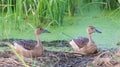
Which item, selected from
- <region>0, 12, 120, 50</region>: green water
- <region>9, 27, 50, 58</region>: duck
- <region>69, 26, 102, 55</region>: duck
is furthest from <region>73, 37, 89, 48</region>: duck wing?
<region>9, 27, 50, 58</region>: duck

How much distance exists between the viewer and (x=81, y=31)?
6445mm

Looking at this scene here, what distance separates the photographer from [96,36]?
6289 millimetres

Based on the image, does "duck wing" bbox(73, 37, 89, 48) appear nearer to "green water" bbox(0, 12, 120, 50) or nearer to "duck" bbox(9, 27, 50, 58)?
"green water" bbox(0, 12, 120, 50)

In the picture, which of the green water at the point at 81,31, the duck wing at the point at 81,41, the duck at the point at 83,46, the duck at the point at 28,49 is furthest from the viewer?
the green water at the point at 81,31

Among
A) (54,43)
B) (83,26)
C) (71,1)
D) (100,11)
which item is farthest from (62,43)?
(100,11)

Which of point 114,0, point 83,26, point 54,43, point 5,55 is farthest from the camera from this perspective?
point 114,0

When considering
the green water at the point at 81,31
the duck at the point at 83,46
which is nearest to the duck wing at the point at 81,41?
the duck at the point at 83,46

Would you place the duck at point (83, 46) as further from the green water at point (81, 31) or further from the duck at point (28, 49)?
the duck at point (28, 49)

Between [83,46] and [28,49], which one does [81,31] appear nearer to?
[83,46]

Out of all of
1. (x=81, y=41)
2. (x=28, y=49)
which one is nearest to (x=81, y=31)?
(x=81, y=41)

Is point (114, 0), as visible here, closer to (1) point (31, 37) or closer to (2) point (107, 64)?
(1) point (31, 37)

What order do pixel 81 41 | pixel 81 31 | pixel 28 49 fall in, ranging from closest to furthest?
pixel 28 49 → pixel 81 41 → pixel 81 31

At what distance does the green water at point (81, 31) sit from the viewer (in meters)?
5.98

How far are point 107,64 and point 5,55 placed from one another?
47.2 inches
